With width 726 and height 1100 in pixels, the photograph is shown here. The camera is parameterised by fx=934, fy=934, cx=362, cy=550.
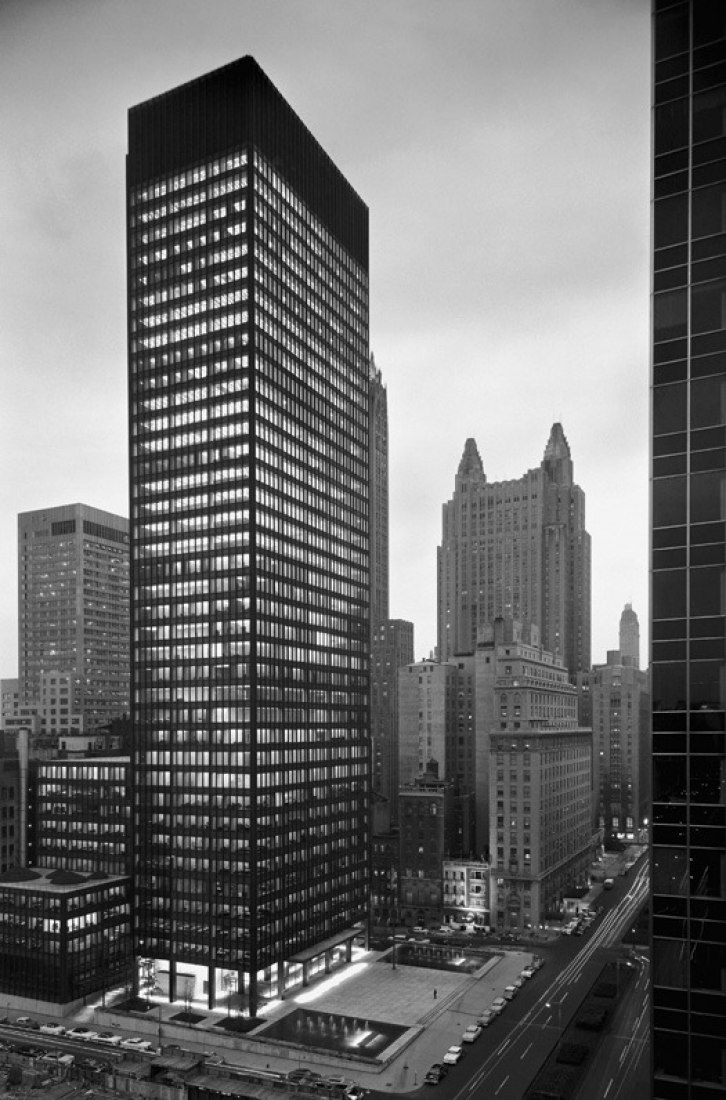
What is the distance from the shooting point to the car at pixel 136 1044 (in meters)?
51.3

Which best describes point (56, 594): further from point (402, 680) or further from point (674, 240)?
point (674, 240)

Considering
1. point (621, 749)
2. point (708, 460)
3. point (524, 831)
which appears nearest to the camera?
point (708, 460)

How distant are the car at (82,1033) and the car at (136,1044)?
201 cm

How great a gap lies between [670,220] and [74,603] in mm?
161538

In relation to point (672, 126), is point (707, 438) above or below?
below

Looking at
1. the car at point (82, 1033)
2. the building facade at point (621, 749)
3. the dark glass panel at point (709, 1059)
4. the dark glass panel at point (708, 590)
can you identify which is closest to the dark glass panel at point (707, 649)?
the dark glass panel at point (708, 590)

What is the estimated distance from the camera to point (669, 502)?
17047 millimetres

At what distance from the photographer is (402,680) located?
120375 millimetres

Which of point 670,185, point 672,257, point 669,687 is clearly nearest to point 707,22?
point 670,185

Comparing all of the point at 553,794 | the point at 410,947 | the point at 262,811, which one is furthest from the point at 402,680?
the point at 262,811

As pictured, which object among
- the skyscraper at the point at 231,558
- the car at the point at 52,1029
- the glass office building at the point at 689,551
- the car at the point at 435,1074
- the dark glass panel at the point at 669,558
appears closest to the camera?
the glass office building at the point at 689,551

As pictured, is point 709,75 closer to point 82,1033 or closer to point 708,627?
point 708,627

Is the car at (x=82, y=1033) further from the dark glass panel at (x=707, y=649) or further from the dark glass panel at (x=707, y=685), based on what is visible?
the dark glass panel at (x=707, y=649)

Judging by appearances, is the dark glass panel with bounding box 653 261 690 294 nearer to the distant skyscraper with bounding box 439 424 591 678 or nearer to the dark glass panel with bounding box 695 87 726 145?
the dark glass panel with bounding box 695 87 726 145
